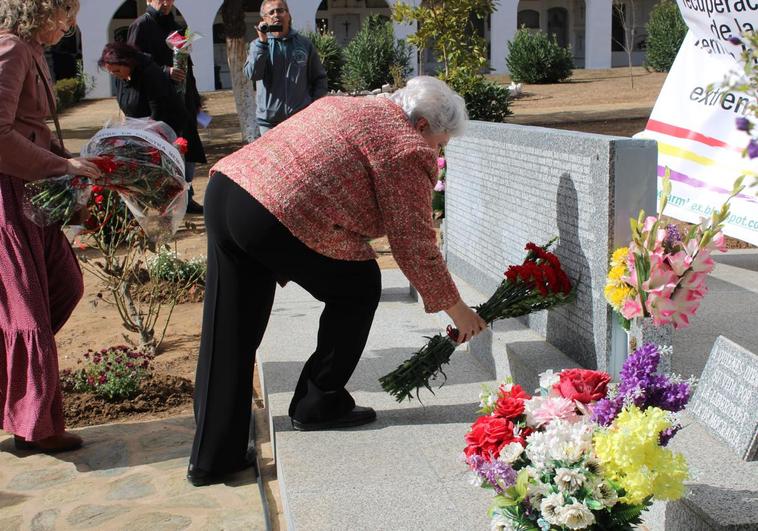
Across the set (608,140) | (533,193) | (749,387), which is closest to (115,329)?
(533,193)

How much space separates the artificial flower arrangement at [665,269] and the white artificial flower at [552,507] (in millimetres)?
1126

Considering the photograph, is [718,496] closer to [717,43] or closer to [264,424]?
[264,424]

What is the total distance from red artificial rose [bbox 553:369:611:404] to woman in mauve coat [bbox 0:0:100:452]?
213 cm

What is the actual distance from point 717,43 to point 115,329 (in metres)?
4.15

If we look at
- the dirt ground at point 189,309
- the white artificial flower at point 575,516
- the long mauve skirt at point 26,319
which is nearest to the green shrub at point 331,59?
the dirt ground at point 189,309

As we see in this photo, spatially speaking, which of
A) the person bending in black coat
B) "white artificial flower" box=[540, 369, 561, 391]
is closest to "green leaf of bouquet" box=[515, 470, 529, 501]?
"white artificial flower" box=[540, 369, 561, 391]

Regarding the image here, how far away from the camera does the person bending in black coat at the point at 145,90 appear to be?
7.51 m

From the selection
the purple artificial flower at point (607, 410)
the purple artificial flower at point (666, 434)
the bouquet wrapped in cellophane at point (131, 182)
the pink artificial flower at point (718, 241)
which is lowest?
the purple artificial flower at point (666, 434)

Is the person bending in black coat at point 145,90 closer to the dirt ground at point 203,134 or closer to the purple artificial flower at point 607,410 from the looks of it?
the dirt ground at point 203,134

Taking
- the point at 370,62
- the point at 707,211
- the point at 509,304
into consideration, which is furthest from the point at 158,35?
the point at 370,62

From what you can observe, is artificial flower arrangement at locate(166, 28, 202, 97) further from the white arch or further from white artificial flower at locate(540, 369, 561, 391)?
the white arch

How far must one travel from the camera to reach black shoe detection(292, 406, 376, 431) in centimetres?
368

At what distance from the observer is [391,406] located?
3.99 meters

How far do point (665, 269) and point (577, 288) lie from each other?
2.36ft
